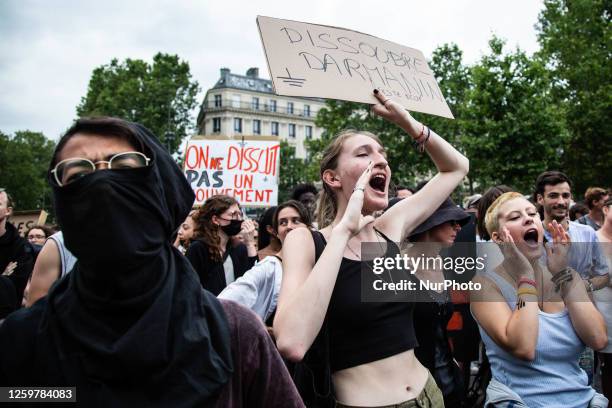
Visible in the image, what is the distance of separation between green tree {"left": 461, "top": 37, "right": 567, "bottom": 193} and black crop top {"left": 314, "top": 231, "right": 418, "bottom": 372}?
18.8m

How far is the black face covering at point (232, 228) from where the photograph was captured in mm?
4926

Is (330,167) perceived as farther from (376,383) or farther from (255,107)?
(255,107)

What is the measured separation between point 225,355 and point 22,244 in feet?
15.1

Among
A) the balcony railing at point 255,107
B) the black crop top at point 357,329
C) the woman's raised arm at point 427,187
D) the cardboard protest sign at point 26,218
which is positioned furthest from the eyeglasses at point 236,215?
the balcony railing at point 255,107

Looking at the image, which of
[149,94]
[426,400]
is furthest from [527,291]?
[149,94]

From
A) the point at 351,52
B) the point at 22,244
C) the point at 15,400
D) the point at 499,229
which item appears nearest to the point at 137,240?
the point at 15,400

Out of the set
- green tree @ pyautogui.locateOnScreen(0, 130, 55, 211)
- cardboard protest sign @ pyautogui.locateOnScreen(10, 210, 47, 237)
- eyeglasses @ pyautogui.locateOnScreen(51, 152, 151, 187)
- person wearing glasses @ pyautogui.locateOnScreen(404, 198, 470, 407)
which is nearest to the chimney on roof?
green tree @ pyautogui.locateOnScreen(0, 130, 55, 211)

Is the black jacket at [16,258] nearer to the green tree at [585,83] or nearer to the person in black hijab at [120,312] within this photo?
the person in black hijab at [120,312]

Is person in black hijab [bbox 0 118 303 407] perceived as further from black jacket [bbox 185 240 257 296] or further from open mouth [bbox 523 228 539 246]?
black jacket [bbox 185 240 257 296]

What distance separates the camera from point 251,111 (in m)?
81.1

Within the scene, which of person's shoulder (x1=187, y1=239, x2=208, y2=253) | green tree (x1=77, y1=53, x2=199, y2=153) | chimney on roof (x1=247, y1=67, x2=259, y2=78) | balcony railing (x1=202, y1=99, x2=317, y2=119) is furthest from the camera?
chimney on roof (x1=247, y1=67, x2=259, y2=78)

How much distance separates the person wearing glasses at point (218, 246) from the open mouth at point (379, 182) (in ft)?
7.11

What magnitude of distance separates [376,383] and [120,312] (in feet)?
3.84

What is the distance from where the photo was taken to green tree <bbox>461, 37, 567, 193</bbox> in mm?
19703
